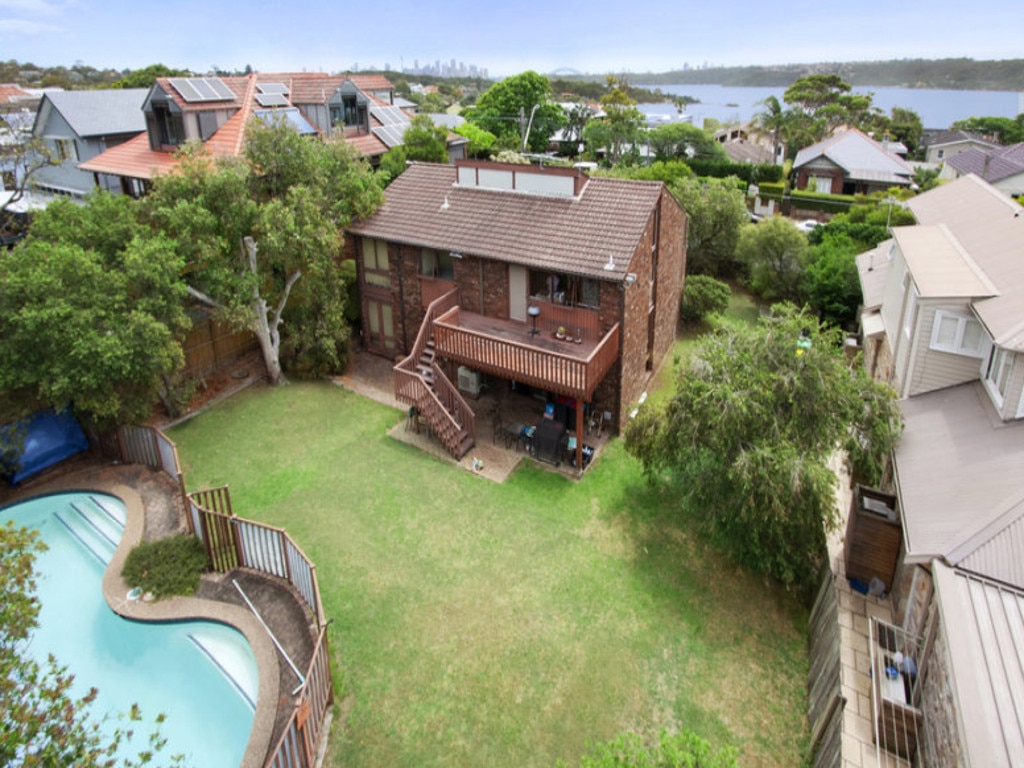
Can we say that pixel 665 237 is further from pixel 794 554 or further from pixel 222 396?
pixel 222 396

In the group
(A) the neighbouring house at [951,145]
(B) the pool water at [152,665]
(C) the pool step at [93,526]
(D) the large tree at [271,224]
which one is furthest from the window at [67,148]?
(A) the neighbouring house at [951,145]

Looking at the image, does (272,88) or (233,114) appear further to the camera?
(272,88)

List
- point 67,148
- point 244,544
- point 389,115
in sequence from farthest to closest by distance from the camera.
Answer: point 389,115, point 67,148, point 244,544

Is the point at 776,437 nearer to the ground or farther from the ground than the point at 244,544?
farther from the ground

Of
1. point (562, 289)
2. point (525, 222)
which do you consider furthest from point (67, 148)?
point (562, 289)

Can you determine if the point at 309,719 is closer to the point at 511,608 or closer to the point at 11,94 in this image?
the point at 511,608

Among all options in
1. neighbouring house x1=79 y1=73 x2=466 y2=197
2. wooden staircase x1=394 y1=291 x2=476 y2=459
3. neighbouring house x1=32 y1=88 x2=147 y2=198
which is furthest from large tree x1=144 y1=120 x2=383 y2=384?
neighbouring house x1=32 y1=88 x2=147 y2=198

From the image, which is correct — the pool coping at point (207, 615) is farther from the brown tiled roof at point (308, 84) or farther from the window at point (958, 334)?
the brown tiled roof at point (308, 84)
